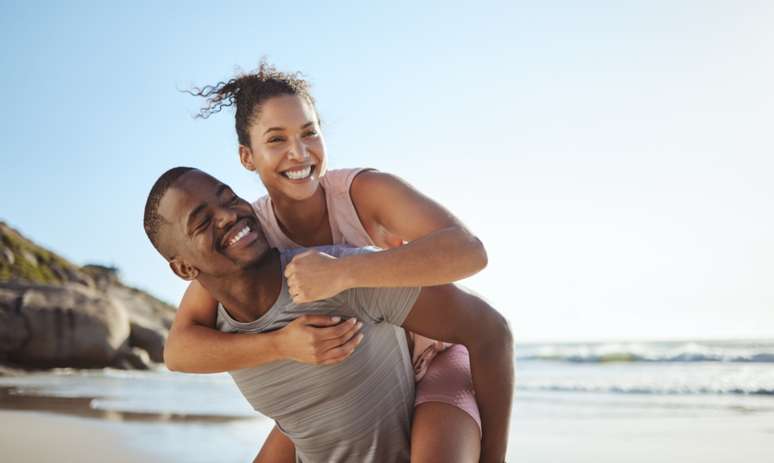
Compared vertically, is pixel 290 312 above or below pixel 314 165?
below

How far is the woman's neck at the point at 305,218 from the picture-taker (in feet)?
10.3

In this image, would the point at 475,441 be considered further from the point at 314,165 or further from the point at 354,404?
the point at 314,165

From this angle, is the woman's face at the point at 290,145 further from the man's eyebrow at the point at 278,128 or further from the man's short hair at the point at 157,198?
the man's short hair at the point at 157,198

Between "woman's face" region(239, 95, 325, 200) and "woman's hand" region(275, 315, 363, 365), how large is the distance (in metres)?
0.73

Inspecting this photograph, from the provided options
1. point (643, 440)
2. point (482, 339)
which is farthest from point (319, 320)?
point (643, 440)

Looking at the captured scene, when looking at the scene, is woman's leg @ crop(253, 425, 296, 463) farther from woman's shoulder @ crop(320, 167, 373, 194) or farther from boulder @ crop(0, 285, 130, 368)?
boulder @ crop(0, 285, 130, 368)

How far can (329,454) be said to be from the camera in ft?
9.09

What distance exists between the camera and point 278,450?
329 cm

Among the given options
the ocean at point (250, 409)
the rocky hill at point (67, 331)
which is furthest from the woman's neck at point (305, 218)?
the rocky hill at point (67, 331)

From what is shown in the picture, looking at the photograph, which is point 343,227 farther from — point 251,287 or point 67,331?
point 67,331

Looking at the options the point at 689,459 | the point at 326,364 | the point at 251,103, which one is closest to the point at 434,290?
the point at 326,364

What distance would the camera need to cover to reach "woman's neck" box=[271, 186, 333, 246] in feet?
10.3

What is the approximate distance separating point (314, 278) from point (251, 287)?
1.18ft

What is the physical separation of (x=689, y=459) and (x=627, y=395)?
5395 mm
